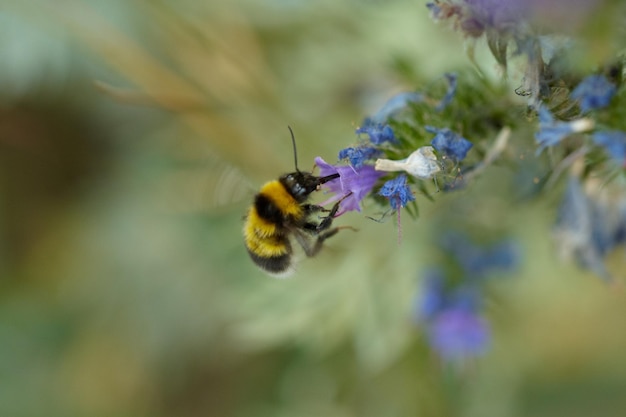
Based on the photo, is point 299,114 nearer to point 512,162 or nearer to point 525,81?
point 512,162

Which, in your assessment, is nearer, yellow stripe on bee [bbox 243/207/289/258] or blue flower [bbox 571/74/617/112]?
blue flower [bbox 571/74/617/112]

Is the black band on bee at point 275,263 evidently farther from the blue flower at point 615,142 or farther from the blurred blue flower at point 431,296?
the blue flower at point 615,142

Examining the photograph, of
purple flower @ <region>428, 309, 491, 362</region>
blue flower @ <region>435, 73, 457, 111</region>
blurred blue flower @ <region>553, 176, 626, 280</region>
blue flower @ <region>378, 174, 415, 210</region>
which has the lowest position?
purple flower @ <region>428, 309, 491, 362</region>

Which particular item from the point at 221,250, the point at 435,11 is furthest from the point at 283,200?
the point at 221,250

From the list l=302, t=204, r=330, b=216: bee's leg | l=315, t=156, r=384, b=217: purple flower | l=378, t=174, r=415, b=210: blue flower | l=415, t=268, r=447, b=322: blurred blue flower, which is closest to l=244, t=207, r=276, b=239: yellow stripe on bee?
l=302, t=204, r=330, b=216: bee's leg

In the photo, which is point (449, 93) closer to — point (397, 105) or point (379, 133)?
point (397, 105)

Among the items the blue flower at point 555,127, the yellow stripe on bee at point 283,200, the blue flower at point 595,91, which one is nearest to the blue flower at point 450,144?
the blue flower at point 555,127

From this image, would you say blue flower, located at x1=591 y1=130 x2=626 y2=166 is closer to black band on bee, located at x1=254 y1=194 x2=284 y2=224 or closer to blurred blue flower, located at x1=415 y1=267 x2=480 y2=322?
black band on bee, located at x1=254 y1=194 x2=284 y2=224
